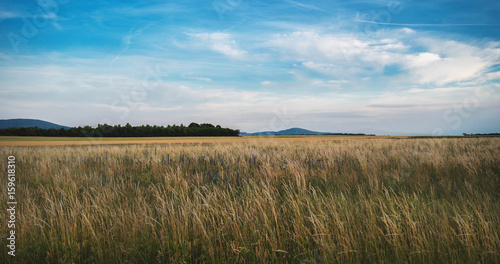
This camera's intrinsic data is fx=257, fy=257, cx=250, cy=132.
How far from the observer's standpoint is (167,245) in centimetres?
279

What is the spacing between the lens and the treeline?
2052 inches

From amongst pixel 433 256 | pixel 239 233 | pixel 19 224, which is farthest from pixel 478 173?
pixel 19 224

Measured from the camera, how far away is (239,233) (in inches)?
116

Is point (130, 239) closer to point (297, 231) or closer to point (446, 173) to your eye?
point (297, 231)

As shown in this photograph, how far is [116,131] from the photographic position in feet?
186

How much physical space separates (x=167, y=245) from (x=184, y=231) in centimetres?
31

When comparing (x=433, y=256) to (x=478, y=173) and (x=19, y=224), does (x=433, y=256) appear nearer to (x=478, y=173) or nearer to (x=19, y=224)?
(x=19, y=224)

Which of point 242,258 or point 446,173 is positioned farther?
point 446,173

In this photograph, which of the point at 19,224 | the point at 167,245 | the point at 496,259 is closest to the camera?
the point at 496,259

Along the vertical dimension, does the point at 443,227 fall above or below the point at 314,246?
above

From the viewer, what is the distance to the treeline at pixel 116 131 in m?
52.1

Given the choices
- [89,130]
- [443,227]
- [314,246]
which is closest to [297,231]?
[314,246]

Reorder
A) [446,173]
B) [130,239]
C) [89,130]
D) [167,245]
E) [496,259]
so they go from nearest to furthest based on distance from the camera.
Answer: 1. [496,259]
2. [167,245]
3. [130,239]
4. [446,173]
5. [89,130]

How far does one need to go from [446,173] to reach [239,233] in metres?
6.46
